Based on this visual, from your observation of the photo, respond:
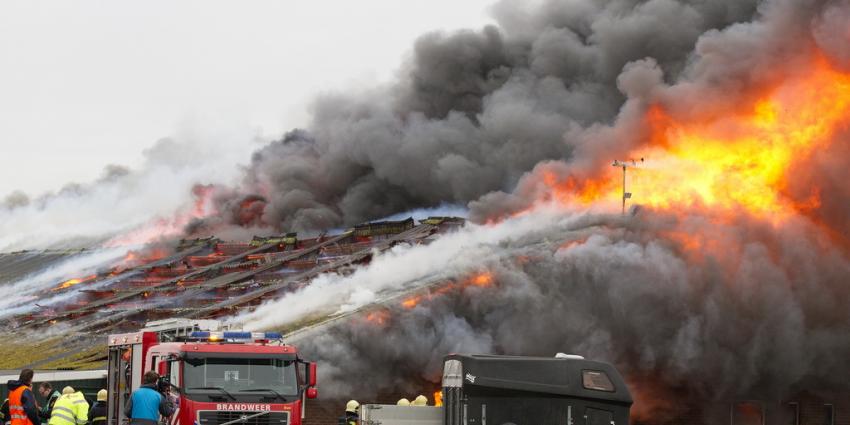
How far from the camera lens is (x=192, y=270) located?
83.1 meters

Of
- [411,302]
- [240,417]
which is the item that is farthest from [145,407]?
[411,302]

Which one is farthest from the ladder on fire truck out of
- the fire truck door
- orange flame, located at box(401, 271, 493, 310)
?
orange flame, located at box(401, 271, 493, 310)

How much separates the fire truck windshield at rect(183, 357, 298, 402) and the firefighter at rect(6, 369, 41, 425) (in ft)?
16.8

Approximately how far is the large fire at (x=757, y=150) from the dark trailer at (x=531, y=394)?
59.6ft

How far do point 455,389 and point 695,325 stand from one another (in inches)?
647

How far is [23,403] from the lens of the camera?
21.3 m

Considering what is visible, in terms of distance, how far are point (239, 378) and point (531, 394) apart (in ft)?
19.8

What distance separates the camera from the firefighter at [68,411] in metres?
24.5

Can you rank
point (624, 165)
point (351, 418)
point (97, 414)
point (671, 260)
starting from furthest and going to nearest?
point (624, 165) → point (671, 260) → point (351, 418) → point (97, 414)

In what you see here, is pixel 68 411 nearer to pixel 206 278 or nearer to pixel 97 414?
pixel 97 414

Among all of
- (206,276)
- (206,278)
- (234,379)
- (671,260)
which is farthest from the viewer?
(206,276)

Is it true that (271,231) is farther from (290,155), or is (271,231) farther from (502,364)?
(502,364)

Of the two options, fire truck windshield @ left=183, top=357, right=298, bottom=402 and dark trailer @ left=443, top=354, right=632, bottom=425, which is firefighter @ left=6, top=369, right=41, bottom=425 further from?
dark trailer @ left=443, top=354, right=632, bottom=425

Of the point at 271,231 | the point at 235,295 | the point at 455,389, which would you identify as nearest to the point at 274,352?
the point at 455,389
